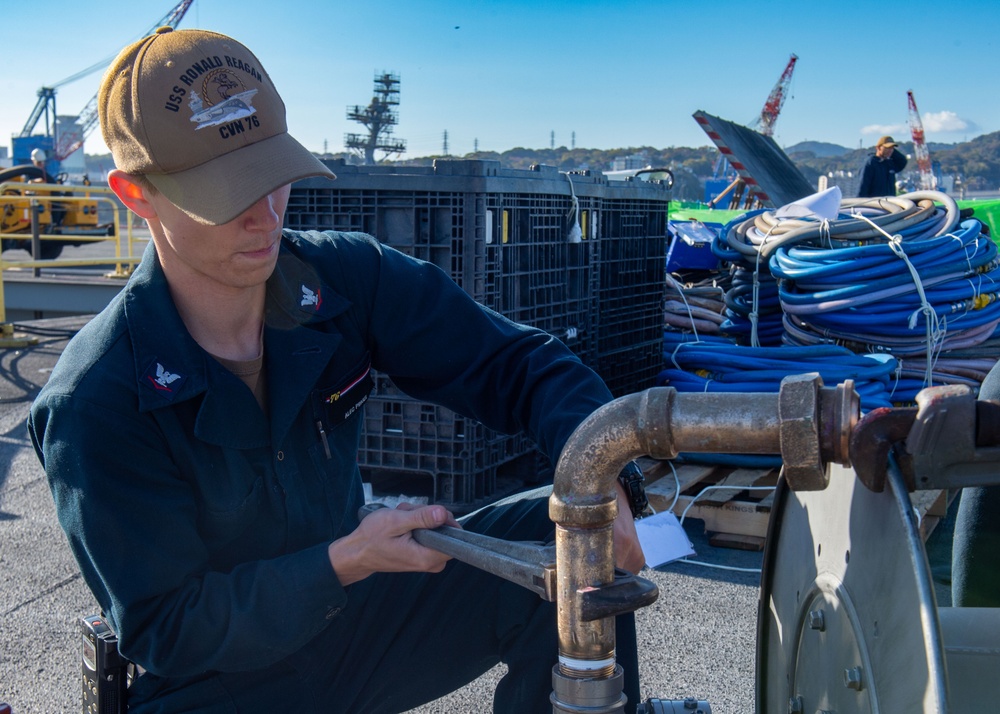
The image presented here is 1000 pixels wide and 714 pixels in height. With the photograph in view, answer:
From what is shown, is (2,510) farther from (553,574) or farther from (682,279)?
(682,279)

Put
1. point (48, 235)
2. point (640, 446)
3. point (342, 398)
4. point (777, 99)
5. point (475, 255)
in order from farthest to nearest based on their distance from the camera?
point (777, 99), point (48, 235), point (475, 255), point (342, 398), point (640, 446)

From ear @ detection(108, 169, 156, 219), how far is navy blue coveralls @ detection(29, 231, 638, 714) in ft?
0.35

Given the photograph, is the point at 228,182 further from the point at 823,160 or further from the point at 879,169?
the point at 823,160

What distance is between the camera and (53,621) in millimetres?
3025

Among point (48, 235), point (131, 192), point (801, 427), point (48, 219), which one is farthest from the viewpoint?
point (48, 219)

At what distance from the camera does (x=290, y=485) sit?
1800mm

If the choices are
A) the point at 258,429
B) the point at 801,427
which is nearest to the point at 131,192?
the point at 258,429

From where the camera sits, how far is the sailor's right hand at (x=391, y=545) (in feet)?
4.87

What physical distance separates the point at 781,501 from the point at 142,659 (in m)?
1.12

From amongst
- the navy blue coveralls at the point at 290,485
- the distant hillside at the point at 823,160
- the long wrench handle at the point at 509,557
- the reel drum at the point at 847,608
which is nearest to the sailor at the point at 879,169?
the navy blue coveralls at the point at 290,485

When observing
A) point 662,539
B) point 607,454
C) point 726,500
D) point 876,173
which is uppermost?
point 876,173

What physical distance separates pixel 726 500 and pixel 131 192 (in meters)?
2.69

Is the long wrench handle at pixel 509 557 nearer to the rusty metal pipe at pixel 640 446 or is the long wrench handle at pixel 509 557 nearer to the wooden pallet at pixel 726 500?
the rusty metal pipe at pixel 640 446

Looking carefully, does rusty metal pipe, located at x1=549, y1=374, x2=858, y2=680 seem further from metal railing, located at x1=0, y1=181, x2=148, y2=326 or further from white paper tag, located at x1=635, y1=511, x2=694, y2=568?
metal railing, located at x1=0, y1=181, x2=148, y2=326
